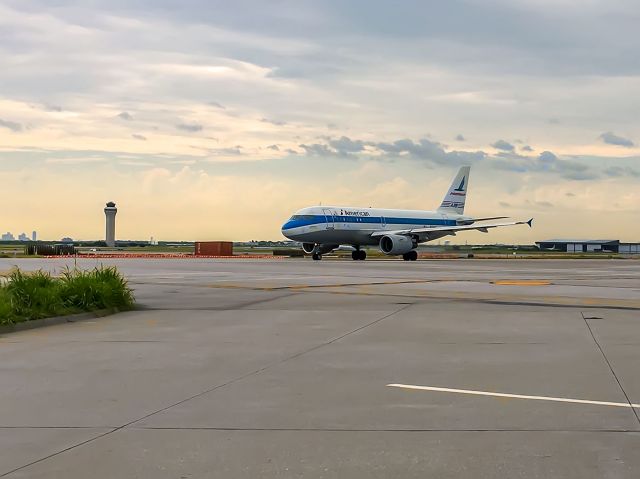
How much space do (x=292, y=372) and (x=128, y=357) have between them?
2636 millimetres

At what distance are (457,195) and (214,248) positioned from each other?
28.8 metres

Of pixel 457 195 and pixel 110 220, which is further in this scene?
pixel 110 220

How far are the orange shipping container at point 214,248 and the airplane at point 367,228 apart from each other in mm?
26390

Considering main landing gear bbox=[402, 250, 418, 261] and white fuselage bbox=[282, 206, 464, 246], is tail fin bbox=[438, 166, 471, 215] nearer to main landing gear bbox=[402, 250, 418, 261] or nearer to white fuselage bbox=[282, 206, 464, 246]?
white fuselage bbox=[282, 206, 464, 246]

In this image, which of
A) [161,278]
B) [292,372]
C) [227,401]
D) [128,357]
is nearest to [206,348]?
[128,357]

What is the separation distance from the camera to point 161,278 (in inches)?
1293

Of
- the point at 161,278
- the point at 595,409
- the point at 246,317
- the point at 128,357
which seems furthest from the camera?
the point at 161,278

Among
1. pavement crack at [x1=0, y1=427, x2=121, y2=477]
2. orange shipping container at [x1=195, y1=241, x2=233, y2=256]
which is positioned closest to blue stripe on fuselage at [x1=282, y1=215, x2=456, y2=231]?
orange shipping container at [x1=195, y1=241, x2=233, y2=256]

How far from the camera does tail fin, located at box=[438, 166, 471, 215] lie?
79.9m

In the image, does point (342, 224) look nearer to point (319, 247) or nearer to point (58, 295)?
point (319, 247)

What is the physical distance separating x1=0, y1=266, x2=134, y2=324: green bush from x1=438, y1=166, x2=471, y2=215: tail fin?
61915 millimetres

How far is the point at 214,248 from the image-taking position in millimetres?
93875

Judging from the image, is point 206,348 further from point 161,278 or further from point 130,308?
point 161,278

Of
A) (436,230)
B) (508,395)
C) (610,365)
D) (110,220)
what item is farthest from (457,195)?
(110,220)
